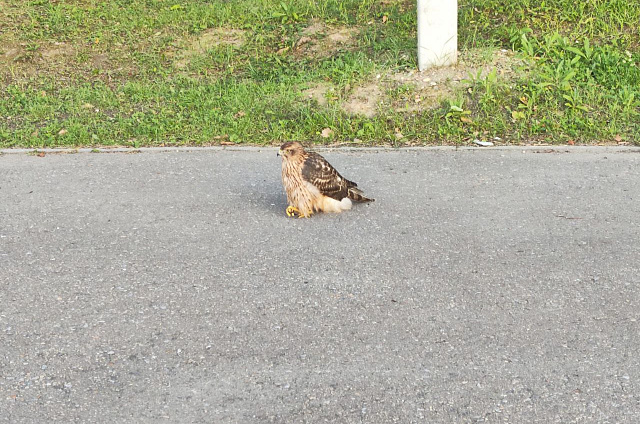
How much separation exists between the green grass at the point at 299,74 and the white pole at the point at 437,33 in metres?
0.27

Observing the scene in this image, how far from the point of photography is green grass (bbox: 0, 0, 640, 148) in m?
8.33

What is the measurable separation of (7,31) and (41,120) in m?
2.80

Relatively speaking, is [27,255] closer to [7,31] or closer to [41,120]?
[41,120]

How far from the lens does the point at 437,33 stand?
878 centimetres

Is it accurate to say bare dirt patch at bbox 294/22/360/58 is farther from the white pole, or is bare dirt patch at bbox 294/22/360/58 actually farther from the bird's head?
the bird's head

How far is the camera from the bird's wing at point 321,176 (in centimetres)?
628

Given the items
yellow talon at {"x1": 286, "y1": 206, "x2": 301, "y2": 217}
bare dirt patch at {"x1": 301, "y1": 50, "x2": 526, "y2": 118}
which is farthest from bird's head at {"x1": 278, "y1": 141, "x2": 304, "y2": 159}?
bare dirt patch at {"x1": 301, "y1": 50, "x2": 526, "y2": 118}

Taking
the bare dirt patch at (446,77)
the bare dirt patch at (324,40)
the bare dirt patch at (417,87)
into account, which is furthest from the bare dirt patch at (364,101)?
the bare dirt patch at (324,40)

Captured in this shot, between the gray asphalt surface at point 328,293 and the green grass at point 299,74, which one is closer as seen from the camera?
the gray asphalt surface at point 328,293

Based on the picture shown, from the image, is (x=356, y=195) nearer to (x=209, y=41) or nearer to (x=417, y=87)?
(x=417, y=87)

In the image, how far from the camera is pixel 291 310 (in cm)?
494

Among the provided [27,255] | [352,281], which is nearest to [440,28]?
[352,281]

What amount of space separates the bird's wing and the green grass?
6.28 feet

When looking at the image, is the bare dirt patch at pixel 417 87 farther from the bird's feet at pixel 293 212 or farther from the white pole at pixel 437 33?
the bird's feet at pixel 293 212
